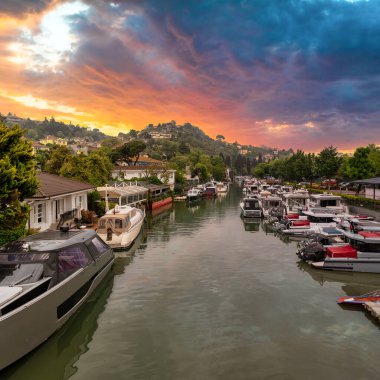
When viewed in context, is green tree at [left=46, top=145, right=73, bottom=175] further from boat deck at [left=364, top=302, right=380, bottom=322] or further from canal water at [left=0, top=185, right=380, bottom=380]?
boat deck at [left=364, top=302, right=380, bottom=322]

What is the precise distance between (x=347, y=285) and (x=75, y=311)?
53.8 feet

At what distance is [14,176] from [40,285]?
8495mm

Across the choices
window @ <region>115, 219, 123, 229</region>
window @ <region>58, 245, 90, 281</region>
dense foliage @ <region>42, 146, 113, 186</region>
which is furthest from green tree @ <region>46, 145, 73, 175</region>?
window @ <region>58, 245, 90, 281</region>

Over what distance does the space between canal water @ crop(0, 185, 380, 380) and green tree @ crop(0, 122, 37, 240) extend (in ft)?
22.5

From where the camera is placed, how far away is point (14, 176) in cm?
1888

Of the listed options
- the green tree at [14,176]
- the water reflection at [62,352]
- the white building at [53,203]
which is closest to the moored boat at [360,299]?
the water reflection at [62,352]

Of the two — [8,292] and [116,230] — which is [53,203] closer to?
[116,230]

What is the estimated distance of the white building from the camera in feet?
94.9

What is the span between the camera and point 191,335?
47.0 feet

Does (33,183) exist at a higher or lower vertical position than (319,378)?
higher

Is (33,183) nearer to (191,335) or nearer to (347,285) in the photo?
(191,335)

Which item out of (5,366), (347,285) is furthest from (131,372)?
(347,285)

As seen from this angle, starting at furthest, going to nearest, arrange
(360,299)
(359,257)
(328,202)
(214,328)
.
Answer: (328,202)
(359,257)
(360,299)
(214,328)

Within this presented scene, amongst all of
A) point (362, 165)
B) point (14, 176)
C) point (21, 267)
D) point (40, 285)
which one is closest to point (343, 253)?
point (40, 285)
